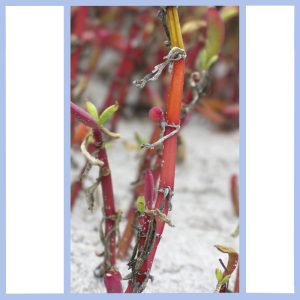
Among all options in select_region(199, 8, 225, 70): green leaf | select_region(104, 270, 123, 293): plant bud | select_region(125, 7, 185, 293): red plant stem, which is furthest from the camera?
select_region(199, 8, 225, 70): green leaf

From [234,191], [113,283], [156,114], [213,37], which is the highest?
[213,37]

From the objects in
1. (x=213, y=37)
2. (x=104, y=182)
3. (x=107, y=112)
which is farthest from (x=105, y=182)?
(x=213, y=37)

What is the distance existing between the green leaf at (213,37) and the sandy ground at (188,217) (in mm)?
293

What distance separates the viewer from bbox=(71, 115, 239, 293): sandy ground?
0.99 meters

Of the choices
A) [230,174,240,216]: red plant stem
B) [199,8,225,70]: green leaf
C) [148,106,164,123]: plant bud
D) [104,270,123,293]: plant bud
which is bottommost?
[104,270,123,293]: plant bud

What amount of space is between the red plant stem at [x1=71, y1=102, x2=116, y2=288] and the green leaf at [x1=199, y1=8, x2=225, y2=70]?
248 mm

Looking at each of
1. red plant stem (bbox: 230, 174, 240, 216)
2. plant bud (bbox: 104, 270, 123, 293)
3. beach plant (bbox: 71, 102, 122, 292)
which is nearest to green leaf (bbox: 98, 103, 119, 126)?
beach plant (bbox: 71, 102, 122, 292)

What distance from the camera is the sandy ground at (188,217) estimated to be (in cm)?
99

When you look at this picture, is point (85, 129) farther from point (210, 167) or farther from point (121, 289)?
point (210, 167)

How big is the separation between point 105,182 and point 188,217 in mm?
373

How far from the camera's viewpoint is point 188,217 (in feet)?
3.97

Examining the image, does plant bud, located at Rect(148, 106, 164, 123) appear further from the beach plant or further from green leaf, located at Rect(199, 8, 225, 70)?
green leaf, located at Rect(199, 8, 225, 70)

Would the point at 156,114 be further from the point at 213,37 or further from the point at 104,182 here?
the point at 213,37

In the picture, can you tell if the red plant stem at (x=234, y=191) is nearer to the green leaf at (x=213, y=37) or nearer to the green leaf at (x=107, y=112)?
the green leaf at (x=213, y=37)
